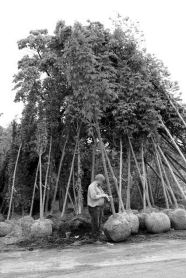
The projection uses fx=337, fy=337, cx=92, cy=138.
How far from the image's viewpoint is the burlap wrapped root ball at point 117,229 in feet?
25.7

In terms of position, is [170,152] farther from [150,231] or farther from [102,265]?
[102,265]

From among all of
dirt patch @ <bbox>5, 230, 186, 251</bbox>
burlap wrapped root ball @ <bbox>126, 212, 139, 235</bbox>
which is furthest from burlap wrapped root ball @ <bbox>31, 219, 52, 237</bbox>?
burlap wrapped root ball @ <bbox>126, 212, 139, 235</bbox>

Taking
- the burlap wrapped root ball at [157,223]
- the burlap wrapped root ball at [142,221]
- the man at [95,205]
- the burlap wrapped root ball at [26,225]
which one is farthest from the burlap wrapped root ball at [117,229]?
the burlap wrapped root ball at [26,225]

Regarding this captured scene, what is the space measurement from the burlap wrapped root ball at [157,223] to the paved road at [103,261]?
916mm

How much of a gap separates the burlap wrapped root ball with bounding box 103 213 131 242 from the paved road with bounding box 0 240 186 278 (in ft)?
0.76

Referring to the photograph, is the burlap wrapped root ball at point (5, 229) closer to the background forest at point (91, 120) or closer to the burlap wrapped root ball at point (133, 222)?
the background forest at point (91, 120)

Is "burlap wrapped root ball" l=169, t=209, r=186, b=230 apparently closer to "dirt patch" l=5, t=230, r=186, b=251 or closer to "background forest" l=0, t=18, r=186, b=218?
"dirt patch" l=5, t=230, r=186, b=251

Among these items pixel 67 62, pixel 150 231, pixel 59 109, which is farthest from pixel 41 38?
pixel 150 231

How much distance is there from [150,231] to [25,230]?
136 inches

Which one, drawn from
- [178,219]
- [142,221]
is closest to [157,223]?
[142,221]

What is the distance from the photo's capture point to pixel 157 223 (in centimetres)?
867

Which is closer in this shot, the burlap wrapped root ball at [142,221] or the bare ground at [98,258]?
the bare ground at [98,258]

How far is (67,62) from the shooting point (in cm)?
889

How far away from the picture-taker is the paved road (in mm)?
5191
